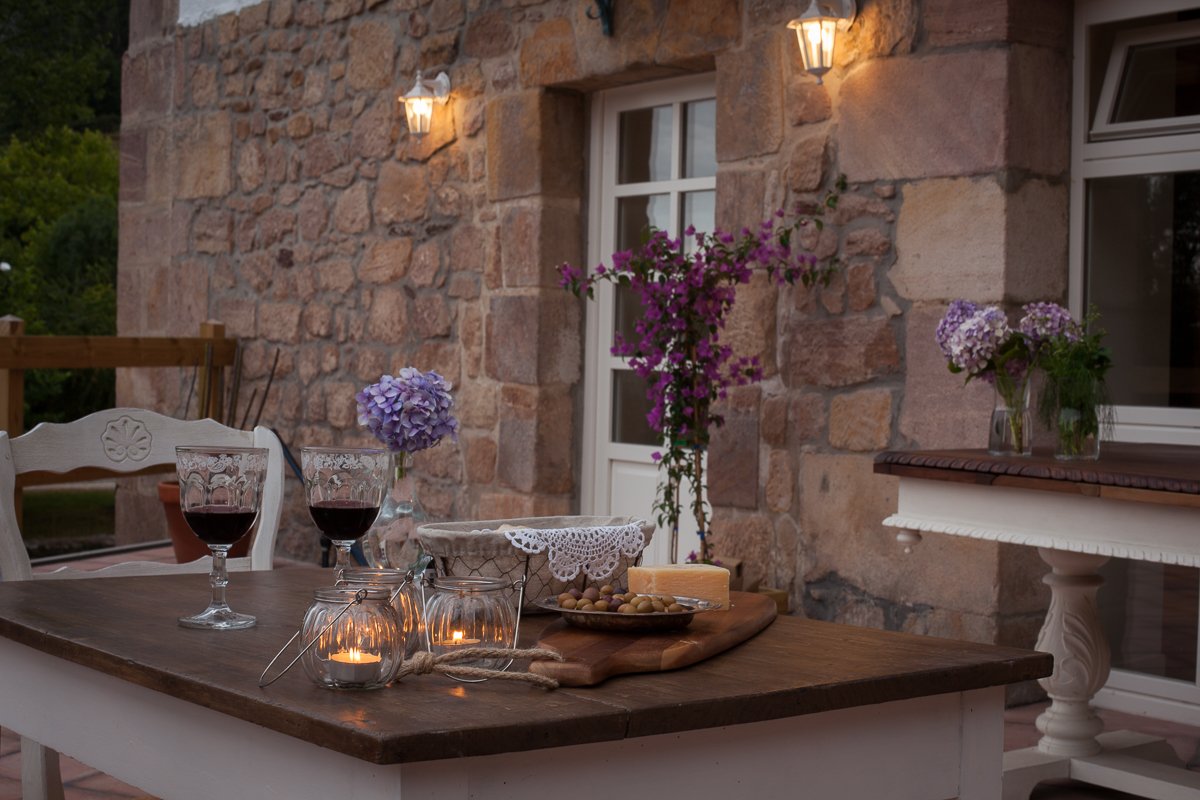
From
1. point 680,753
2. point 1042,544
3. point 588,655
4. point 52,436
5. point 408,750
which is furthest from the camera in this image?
point 1042,544

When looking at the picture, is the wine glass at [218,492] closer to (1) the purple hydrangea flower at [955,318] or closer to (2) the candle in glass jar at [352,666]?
(2) the candle in glass jar at [352,666]

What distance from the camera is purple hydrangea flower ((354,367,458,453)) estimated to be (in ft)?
6.50

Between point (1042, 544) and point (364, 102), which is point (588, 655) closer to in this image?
point (1042, 544)

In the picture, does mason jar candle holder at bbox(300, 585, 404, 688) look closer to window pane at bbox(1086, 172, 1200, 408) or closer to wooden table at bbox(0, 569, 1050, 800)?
wooden table at bbox(0, 569, 1050, 800)

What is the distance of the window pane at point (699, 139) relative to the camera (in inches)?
207

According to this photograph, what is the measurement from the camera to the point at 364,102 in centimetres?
657

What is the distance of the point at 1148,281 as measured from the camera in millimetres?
4137

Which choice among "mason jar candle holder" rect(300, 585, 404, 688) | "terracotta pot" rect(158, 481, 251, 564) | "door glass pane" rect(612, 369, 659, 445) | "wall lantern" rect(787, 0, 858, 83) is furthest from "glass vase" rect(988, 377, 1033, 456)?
"terracotta pot" rect(158, 481, 251, 564)

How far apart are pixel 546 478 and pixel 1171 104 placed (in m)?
2.69

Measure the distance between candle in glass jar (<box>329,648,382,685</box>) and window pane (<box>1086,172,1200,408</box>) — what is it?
325 cm

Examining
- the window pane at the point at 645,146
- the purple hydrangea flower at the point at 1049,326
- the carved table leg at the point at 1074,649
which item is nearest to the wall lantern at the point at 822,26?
the window pane at the point at 645,146

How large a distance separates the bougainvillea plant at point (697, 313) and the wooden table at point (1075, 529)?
1.33 m

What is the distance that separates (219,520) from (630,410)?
3934 millimetres

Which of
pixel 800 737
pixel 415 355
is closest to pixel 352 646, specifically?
pixel 800 737
